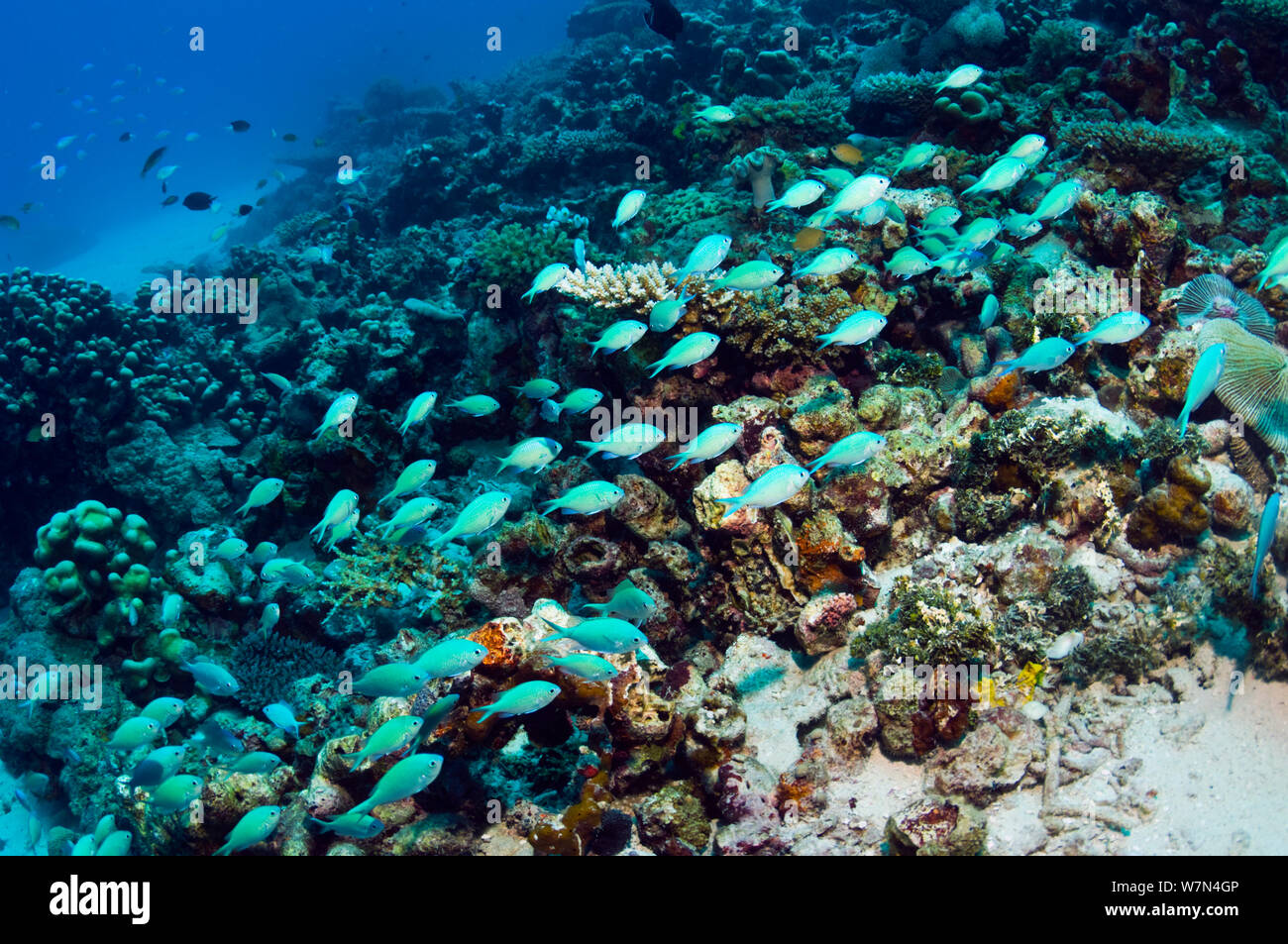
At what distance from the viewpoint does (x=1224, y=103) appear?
333 inches

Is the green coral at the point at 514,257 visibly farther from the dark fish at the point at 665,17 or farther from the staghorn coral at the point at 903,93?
the dark fish at the point at 665,17

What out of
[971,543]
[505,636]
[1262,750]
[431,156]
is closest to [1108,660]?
[1262,750]

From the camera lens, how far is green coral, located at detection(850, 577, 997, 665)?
13.0 feet

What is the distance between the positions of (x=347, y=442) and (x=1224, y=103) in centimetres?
1209

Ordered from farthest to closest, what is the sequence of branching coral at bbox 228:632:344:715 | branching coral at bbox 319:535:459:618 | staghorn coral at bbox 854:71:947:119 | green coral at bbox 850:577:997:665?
staghorn coral at bbox 854:71:947:119
branching coral at bbox 228:632:344:715
branching coral at bbox 319:535:459:618
green coral at bbox 850:577:997:665

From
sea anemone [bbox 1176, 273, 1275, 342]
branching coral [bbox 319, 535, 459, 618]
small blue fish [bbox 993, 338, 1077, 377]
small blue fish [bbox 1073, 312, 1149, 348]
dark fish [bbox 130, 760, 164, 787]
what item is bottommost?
dark fish [bbox 130, 760, 164, 787]

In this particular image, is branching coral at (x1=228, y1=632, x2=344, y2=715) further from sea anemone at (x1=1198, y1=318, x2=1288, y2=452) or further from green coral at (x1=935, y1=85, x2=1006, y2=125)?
green coral at (x1=935, y1=85, x2=1006, y2=125)

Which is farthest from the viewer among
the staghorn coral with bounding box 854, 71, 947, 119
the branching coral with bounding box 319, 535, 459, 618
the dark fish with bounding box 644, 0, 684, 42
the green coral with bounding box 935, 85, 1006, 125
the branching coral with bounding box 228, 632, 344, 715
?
the dark fish with bounding box 644, 0, 684, 42

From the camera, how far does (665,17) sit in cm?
1171

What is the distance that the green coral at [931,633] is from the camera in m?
3.96

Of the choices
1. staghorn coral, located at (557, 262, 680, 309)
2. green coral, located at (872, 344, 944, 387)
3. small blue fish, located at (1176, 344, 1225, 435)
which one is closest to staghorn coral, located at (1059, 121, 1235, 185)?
green coral, located at (872, 344, 944, 387)

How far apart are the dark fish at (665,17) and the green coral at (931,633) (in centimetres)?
1190

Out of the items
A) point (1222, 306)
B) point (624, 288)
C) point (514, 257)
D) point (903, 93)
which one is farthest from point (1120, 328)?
point (903, 93)

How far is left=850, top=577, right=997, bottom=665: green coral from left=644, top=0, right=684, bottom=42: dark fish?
1190cm
